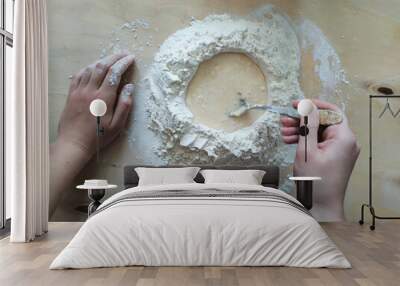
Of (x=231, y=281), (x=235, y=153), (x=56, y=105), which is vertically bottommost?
(x=231, y=281)

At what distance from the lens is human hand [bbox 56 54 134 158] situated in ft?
21.4

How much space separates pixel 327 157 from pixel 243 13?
205cm

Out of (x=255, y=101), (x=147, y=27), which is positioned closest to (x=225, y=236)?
(x=255, y=101)

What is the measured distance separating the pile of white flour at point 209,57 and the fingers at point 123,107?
23 cm

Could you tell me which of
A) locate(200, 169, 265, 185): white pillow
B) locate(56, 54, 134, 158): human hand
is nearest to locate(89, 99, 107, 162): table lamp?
locate(56, 54, 134, 158): human hand

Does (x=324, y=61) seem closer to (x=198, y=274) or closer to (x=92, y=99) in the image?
(x=92, y=99)

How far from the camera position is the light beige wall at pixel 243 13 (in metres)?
6.55

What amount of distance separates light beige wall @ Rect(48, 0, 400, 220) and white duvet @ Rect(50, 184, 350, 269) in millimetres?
2554

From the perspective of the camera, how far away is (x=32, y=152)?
5293 mm

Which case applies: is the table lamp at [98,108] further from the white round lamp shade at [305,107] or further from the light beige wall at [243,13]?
Answer: the white round lamp shade at [305,107]

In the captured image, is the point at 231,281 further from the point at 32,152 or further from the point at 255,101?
the point at 255,101

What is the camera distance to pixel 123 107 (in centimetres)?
652

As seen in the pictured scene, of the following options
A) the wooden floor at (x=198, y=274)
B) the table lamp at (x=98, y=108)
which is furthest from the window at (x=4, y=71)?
the wooden floor at (x=198, y=274)

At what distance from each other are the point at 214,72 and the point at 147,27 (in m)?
0.99
